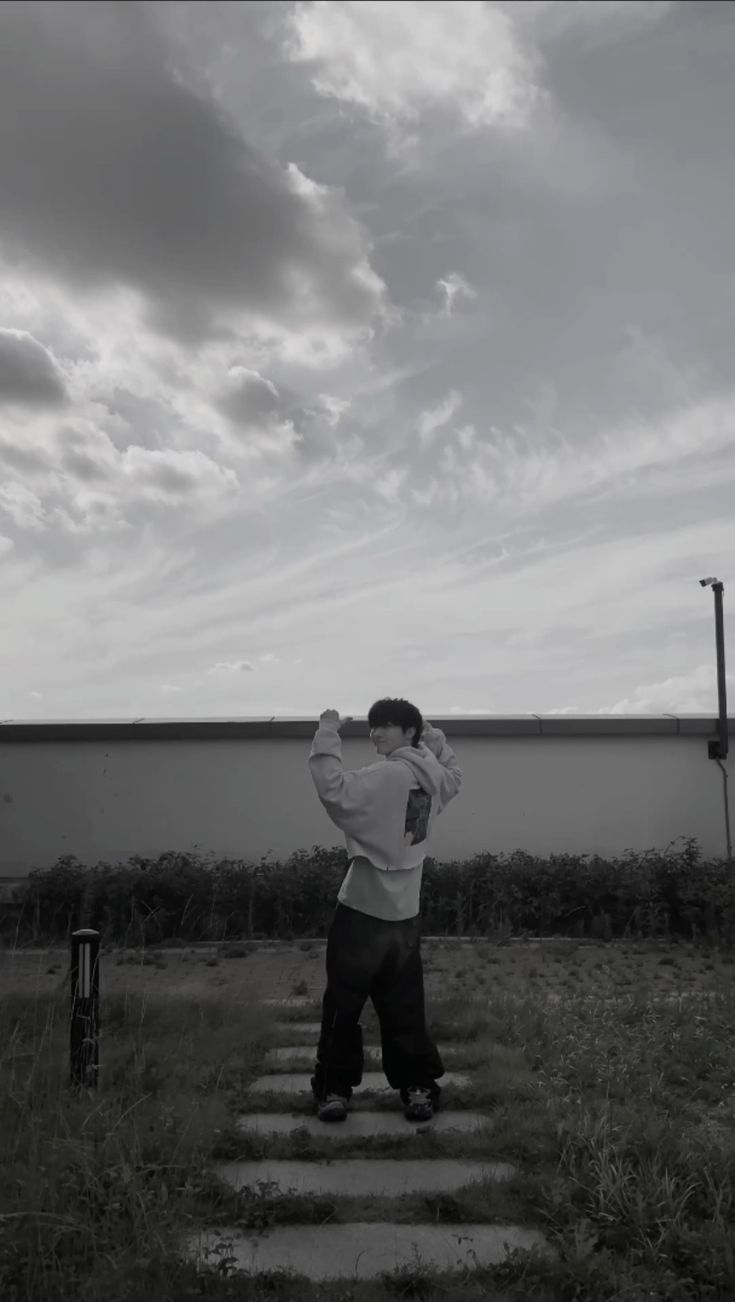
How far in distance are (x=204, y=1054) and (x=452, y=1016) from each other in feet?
5.89

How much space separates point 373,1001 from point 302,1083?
1.02m

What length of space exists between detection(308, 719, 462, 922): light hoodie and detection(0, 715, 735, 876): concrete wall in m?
7.68

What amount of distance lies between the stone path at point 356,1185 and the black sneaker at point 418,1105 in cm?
4

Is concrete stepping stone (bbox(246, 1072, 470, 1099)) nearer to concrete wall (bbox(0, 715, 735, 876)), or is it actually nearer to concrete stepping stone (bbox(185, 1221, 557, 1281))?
concrete stepping stone (bbox(185, 1221, 557, 1281))

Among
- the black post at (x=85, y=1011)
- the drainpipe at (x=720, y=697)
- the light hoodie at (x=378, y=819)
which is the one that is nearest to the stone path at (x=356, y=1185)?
the black post at (x=85, y=1011)

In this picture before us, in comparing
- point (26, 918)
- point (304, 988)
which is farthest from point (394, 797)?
point (26, 918)

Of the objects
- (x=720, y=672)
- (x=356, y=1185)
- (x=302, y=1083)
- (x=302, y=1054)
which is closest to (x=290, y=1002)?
(x=302, y=1054)

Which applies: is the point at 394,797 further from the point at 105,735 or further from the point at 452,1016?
the point at 105,735

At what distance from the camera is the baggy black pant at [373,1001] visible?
4949 mm

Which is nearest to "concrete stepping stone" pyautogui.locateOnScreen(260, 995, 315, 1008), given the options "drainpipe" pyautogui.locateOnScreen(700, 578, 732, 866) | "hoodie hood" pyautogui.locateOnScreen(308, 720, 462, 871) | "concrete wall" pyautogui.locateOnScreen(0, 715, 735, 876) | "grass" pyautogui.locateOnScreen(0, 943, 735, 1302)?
"grass" pyautogui.locateOnScreen(0, 943, 735, 1302)

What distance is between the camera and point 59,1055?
5.72m

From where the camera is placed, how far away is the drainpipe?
13227 millimetres

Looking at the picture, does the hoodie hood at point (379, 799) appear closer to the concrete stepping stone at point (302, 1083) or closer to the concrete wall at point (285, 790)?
the concrete stepping stone at point (302, 1083)

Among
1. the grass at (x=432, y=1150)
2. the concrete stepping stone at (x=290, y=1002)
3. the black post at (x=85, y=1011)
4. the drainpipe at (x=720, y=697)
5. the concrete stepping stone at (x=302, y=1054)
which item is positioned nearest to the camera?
the grass at (x=432, y=1150)
